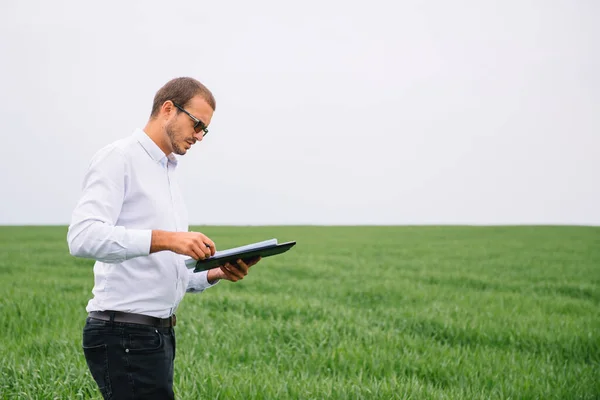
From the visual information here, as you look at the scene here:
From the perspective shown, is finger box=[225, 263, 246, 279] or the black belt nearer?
the black belt

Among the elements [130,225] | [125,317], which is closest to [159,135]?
[130,225]

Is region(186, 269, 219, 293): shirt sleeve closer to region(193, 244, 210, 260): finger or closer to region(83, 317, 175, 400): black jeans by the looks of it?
region(83, 317, 175, 400): black jeans

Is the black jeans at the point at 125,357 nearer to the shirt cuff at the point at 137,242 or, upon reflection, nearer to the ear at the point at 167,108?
the shirt cuff at the point at 137,242

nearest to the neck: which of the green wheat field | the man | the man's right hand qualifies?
the man

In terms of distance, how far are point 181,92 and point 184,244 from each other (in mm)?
783

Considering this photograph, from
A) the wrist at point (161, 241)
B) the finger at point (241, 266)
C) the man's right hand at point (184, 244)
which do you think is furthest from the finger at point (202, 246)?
the finger at point (241, 266)

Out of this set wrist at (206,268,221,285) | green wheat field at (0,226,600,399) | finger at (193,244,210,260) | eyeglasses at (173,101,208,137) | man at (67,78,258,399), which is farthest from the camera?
green wheat field at (0,226,600,399)

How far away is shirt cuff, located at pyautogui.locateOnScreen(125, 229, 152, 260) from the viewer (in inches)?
84.4

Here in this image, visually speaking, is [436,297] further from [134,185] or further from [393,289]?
[134,185]

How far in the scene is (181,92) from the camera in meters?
2.52

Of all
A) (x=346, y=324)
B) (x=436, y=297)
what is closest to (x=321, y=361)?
(x=346, y=324)

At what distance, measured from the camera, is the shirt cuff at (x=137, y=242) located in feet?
7.04

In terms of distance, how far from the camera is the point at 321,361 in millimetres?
5426

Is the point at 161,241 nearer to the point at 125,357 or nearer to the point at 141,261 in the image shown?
the point at 141,261
